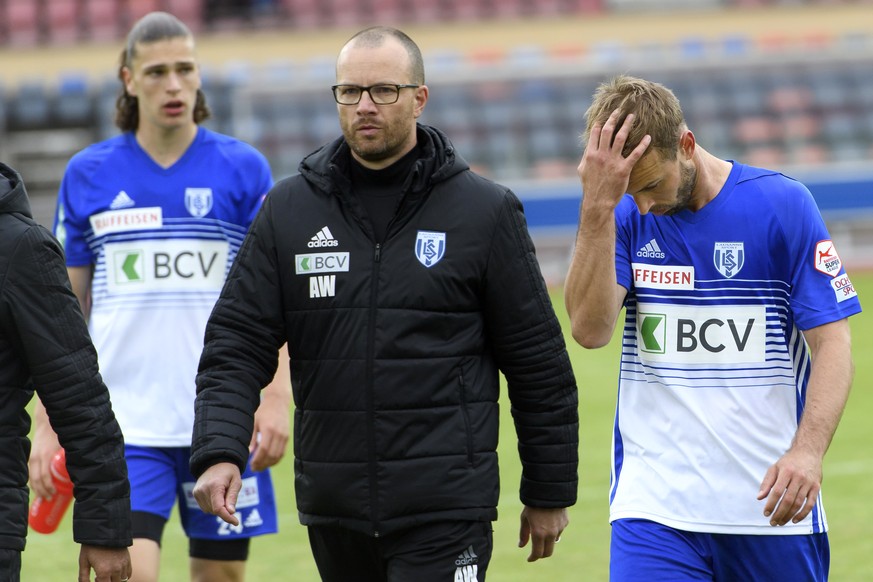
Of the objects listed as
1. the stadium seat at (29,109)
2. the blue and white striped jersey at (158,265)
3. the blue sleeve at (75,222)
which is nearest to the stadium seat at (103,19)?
the stadium seat at (29,109)

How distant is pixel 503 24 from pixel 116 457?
1905 centimetres

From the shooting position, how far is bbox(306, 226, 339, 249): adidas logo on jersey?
3662 mm

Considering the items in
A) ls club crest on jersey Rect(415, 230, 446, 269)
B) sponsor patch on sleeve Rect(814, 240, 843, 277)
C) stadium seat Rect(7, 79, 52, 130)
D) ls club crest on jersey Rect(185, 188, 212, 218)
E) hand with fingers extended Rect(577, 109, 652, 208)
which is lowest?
sponsor patch on sleeve Rect(814, 240, 843, 277)

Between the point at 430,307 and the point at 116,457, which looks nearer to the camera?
the point at 116,457

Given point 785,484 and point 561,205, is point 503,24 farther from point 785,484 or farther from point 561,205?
point 785,484

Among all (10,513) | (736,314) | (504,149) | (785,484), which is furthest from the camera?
(504,149)

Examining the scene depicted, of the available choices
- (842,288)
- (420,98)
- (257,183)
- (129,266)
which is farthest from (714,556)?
(129,266)

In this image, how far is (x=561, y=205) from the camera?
1822cm

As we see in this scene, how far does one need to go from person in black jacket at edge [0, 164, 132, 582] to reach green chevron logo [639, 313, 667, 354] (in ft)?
4.50

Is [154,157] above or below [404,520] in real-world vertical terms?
above

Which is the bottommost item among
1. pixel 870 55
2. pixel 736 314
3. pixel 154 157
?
pixel 736 314

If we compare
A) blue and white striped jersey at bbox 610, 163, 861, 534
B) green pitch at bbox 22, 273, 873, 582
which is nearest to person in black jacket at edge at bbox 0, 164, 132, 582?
blue and white striped jersey at bbox 610, 163, 861, 534

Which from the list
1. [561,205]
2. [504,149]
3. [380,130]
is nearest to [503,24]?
[504,149]

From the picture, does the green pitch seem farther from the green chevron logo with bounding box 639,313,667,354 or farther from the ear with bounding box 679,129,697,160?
the ear with bounding box 679,129,697,160
